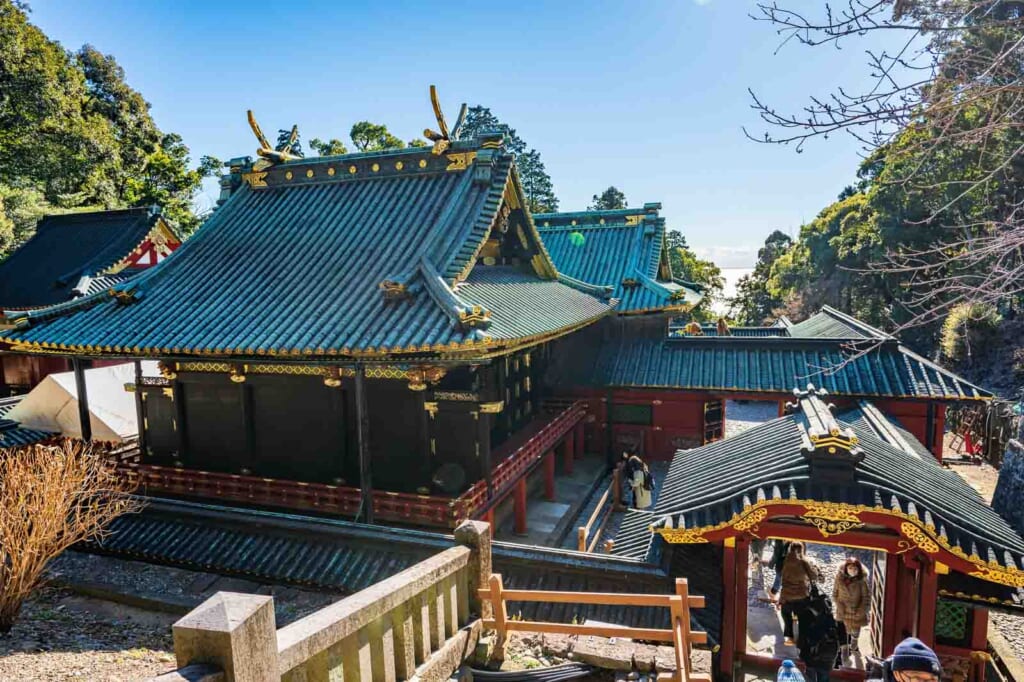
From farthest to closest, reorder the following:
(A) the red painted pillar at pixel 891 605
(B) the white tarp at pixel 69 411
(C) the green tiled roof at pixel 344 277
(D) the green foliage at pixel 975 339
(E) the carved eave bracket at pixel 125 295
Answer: (D) the green foliage at pixel 975 339, (B) the white tarp at pixel 69 411, (E) the carved eave bracket at pixel 125 295, (C) the green tiled roof at pixel 344 277, (A) the red painted pillar at pixel 891 605

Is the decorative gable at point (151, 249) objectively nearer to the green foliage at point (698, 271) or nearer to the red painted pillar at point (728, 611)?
the red painted pillar at point (728, 611)

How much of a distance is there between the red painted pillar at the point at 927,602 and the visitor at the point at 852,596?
2.19ft

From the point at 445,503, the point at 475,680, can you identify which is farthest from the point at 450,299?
the point at 475,680

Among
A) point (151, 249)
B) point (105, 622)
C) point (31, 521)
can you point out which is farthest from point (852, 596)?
point (151, 249)

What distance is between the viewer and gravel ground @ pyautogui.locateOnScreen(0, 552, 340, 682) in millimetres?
7027

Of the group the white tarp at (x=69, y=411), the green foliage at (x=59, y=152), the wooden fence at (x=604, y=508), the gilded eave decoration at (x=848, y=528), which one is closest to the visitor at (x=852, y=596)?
the gilded eave decoration at (x=848, y=528)

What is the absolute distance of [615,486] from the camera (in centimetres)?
1584

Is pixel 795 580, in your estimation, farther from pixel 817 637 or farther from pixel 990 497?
pixel 990 497

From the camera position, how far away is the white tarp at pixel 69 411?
47.8ft

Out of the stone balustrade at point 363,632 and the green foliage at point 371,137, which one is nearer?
the stone balustrade at point 363,632

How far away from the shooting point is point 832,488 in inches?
311

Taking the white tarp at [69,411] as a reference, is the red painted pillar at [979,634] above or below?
below

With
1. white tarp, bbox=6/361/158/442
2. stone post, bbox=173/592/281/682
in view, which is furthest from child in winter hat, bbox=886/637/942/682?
white tarp, bbox=6/361/158/442

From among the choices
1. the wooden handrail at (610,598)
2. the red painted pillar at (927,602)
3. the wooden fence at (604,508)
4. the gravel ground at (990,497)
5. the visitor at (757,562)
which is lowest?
the gravel ground at (990,497)
